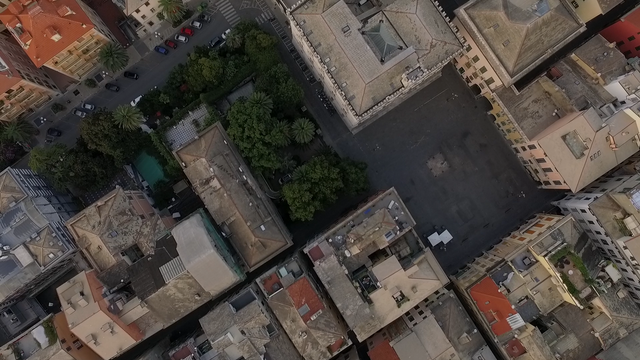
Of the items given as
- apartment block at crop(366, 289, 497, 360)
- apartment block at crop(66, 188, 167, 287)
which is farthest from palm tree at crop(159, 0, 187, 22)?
apartment block at crop(366, 289, 497, 360)

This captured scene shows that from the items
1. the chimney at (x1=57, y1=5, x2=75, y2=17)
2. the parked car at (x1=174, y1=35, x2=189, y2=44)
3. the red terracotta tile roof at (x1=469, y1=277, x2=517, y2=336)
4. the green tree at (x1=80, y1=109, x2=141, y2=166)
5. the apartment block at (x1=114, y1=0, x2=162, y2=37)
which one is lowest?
the red terracotta tile roof at (x1=469, y1=277, x2=517, y2=336)

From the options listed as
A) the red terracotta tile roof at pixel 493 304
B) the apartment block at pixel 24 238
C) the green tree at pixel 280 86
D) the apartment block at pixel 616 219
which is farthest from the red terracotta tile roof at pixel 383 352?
the apartment block at pixel 24 238

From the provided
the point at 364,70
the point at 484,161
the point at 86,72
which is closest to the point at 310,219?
the point at 364,70

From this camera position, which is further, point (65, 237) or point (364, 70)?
point (65, 237)

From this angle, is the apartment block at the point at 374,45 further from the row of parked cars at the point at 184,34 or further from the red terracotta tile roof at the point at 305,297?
the red terracotta tile roof at the point at 305,297

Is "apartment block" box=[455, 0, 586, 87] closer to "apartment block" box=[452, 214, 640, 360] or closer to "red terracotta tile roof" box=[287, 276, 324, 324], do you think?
"apartment block" box=[452, 214, 640, 360]

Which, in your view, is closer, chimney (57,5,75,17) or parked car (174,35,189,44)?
chimney (57,5,75,17)

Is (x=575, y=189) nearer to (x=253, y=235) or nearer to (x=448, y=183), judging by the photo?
(x=448, y=183)
